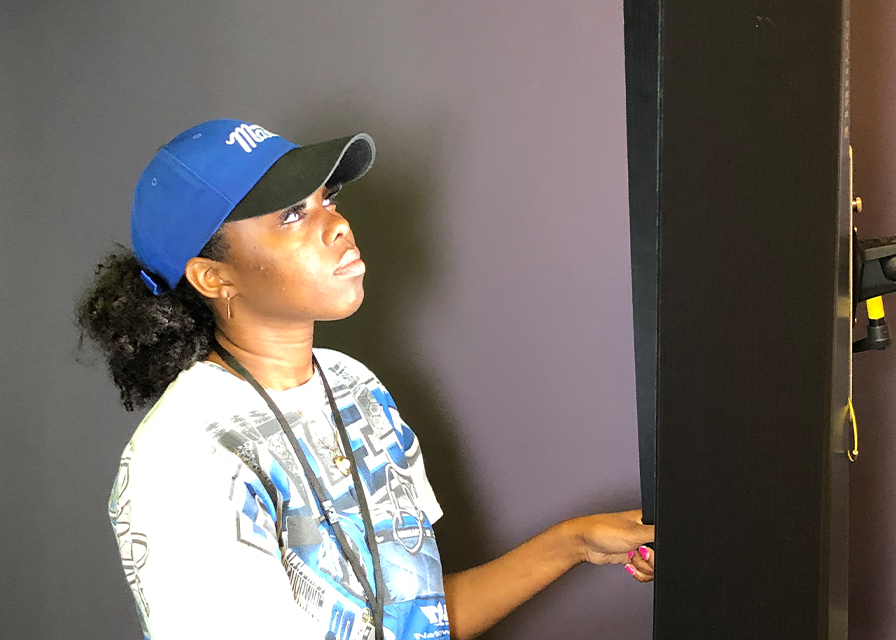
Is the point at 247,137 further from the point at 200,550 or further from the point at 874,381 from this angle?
the point at 874,381

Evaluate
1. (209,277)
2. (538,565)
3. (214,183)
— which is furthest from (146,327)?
(538,565)

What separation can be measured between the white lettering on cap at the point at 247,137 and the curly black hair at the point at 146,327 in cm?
14

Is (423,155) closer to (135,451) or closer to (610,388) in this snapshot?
(610,388)

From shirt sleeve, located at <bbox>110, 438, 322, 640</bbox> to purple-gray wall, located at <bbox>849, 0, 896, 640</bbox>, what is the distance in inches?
30.0

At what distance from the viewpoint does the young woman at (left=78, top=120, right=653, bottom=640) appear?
3.05 ft

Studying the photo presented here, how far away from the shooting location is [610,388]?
130 cm

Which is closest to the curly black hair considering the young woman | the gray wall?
the young woman

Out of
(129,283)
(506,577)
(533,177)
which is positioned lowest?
(506,577)

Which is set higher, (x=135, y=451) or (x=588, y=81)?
(x=588, y=81)

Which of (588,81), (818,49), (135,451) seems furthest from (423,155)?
(818,49)

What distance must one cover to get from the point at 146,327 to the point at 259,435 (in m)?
0.24

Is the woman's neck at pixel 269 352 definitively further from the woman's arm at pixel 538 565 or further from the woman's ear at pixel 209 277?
the woman's arm at pixel 538 565

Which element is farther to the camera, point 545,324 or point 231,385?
point 545,324

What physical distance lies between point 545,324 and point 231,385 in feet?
1.73
